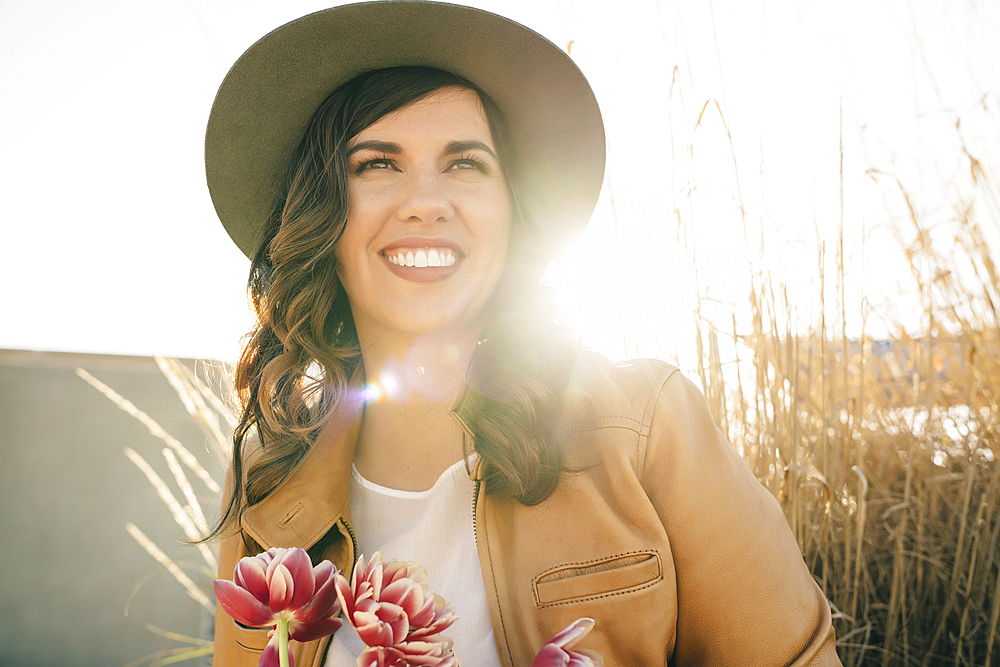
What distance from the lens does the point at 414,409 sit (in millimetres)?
1562

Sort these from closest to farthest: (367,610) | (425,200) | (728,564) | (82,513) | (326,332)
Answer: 1. (367,610)
2. (728,564)
3. (425,200)
4. (326,332)
5. (82,513)

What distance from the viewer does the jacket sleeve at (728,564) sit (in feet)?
3.59

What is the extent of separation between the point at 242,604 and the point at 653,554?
2.72 ft

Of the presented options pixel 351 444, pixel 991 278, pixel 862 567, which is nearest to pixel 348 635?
pixel 351 444

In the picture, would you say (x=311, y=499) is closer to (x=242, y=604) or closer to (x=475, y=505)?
(x=475, y=505)

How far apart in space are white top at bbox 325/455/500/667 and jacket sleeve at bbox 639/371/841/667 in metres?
0.42

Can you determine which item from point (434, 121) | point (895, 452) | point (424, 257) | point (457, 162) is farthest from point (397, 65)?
point (895, 452)

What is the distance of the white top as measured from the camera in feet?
4.08

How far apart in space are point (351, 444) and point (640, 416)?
0.79m

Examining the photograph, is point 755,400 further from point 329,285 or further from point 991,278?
point 329,285

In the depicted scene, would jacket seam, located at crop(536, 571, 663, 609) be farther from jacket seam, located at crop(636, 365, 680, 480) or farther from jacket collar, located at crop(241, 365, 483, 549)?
jacket collar, located at crop(241, 365, 483, 549)

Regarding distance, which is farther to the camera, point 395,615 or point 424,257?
point 424,257

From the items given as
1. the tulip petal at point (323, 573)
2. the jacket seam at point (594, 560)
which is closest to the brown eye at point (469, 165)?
the jacket seam at point (594, 560)

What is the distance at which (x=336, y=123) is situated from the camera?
152 centimetres
